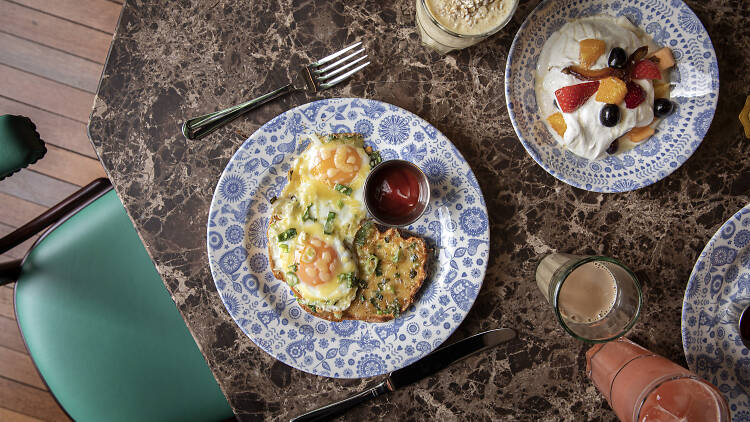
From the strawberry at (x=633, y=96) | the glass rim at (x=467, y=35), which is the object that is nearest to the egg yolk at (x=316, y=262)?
the glass rim at (x=467, y=35)

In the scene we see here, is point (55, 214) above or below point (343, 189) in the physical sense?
above

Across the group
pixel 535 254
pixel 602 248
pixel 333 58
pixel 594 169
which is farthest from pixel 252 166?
pixel 602 248

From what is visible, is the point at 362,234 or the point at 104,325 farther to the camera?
the point at 104,325

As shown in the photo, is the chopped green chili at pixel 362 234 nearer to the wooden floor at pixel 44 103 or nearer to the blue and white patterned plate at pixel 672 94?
the blue and white patterned plate at pixel 672 94

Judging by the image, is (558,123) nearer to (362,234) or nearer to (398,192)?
(398,192)

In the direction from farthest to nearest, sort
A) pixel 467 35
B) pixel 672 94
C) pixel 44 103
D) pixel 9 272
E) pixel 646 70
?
1. pixel 44 103
2. pixel 9 272
3. pixel 672 94
4. pixel 646 70
5. pixel 467 35

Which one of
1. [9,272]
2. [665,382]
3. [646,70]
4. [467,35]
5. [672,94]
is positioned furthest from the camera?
[9,272]

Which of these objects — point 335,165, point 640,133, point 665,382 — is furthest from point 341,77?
point 665,382

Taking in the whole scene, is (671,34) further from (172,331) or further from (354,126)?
(172,331)
